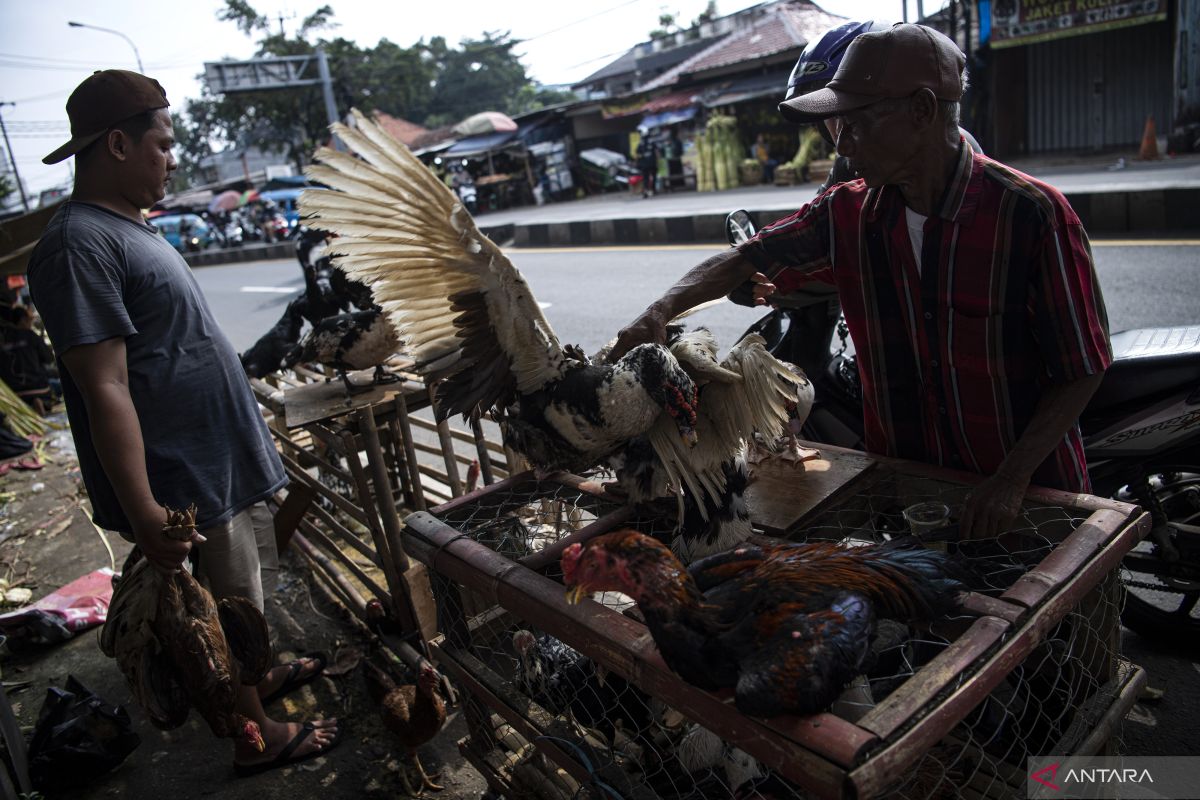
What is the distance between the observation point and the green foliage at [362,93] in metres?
32.2

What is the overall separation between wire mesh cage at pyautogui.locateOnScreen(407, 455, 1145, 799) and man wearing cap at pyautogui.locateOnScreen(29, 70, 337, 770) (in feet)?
2.75

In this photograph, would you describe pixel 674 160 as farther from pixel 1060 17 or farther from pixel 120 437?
pixel 120 437

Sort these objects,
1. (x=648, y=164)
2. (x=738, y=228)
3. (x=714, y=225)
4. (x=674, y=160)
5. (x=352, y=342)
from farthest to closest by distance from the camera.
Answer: (x=674, y=160) < (x=648, y=164) < (x=714, y=225) < (x=352, y=342) < (x=738, y=228)

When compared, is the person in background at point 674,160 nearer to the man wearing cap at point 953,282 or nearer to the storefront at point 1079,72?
the storefront at point 1079,72

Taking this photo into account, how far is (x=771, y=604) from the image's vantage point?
1.42m

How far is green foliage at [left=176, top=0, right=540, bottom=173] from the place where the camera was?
32156 mm

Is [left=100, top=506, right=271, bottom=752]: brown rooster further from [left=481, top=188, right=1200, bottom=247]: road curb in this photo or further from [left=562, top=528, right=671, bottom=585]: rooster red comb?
[left=481, top=188, right=1200, bottom=247]: road curb

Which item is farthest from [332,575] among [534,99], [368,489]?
[534,99]

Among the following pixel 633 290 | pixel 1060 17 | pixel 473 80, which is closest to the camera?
pixel 633 290

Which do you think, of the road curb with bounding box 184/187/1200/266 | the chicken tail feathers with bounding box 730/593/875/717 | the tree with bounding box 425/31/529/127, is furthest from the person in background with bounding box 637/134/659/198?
the tree with bounding box 425/31/529/127

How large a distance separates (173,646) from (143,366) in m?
0.81

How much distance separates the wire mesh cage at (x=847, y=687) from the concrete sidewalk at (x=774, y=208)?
27.0 ft

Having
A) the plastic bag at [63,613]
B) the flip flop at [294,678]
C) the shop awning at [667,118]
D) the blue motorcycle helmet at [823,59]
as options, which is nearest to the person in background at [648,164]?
the shop awning at [667,118]

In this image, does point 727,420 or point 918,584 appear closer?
point 918,584
